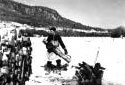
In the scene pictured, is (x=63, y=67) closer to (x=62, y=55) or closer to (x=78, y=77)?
(x=62, y=55)

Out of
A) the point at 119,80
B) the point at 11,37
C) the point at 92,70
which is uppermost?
the point at 11,37

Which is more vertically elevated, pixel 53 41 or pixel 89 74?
pixel 53 41

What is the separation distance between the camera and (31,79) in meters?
12.0

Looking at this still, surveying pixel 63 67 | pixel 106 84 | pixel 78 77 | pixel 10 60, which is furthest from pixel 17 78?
pixel 63 67

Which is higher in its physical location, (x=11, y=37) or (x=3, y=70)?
(x=11, y=37)

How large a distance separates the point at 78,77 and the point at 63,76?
112 inches

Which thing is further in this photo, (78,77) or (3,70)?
(78,77)

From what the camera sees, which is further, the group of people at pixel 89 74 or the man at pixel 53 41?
the man at pixel 53 41

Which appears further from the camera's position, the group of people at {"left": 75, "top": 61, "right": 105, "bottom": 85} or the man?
the man

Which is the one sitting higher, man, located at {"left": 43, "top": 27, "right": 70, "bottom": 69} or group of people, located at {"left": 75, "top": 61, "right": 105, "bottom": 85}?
man, located at {"left": 43, "top": 27, "right": 70, "bottom": 69}

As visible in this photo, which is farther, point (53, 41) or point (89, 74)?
point (53, 41)

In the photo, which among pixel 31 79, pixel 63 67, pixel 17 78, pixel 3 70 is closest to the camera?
pixel 3 70

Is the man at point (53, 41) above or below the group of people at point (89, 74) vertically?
above

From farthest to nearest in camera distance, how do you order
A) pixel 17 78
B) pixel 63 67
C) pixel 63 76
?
pixel 63 67
pixel 63 76
pixel 17 78
